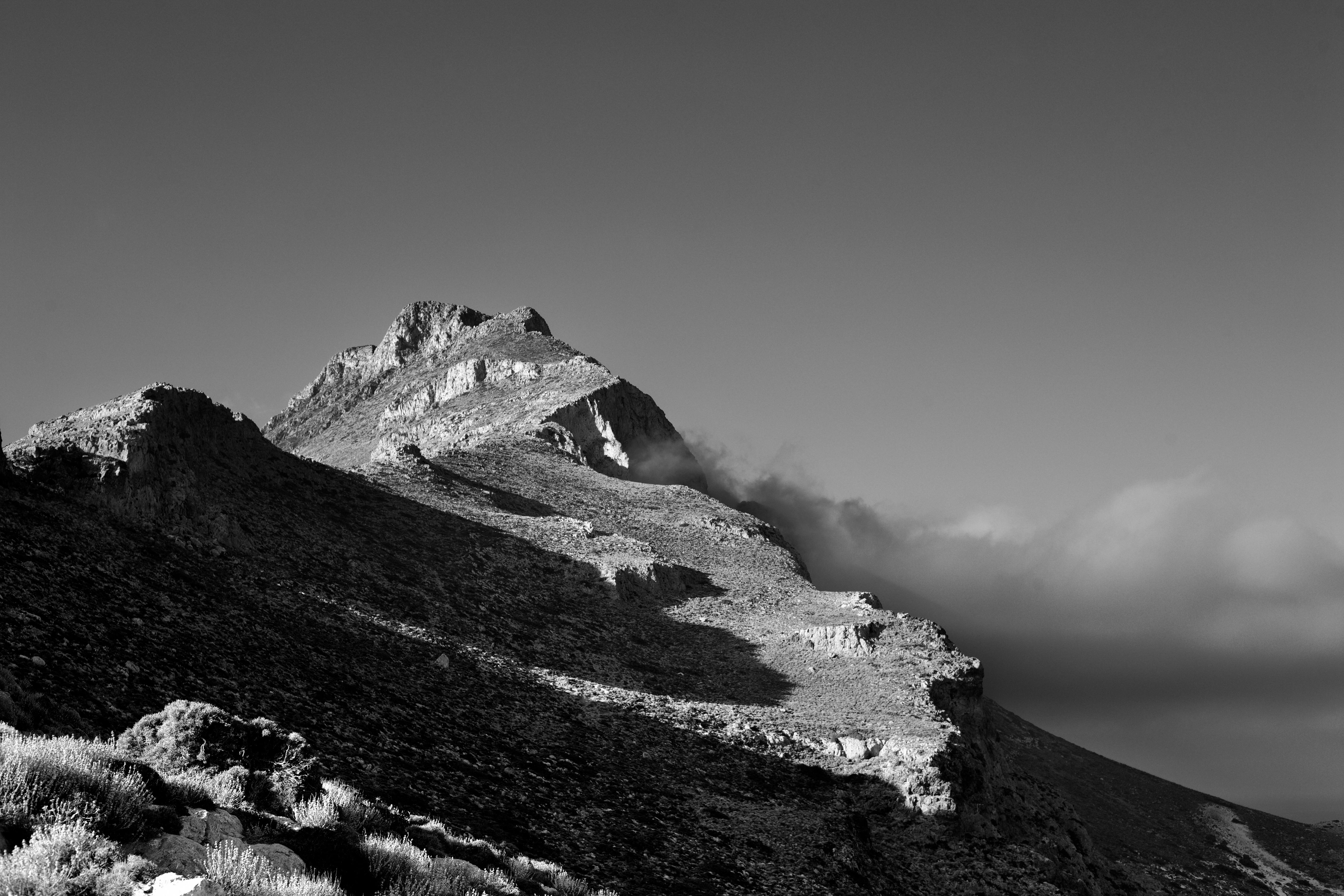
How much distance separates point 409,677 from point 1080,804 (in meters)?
93.9

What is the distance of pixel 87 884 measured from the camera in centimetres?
947

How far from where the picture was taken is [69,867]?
953 cm

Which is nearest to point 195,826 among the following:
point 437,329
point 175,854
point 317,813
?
point 175,854

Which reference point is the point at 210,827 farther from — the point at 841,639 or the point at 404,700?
the point at 841,639

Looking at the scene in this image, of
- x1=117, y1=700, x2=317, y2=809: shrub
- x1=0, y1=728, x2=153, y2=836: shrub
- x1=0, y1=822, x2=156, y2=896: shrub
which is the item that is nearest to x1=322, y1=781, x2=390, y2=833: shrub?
x1=117, y1=700, x2=317, y2=809: shrub

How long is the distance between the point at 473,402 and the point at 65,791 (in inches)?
4363

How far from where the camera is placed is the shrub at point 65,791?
1044 cm

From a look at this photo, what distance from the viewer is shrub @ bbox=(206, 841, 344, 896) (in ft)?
33.1

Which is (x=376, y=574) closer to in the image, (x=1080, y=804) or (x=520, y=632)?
(x=520, y=632)

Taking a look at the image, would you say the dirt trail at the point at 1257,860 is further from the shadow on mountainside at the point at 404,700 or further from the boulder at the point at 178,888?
the boulder at the point at 178,888

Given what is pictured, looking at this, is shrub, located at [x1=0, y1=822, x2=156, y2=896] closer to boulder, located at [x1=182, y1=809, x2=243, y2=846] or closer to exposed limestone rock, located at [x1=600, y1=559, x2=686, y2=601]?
boulder, located at [x1=182, y1=809, x2=243, y2=846]

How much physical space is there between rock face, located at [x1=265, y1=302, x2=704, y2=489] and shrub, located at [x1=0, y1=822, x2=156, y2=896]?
6417cm

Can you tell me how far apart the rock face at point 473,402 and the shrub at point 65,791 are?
6247 cm

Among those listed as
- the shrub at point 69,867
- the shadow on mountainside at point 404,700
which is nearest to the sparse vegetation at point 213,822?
the shrub at point 69,867
